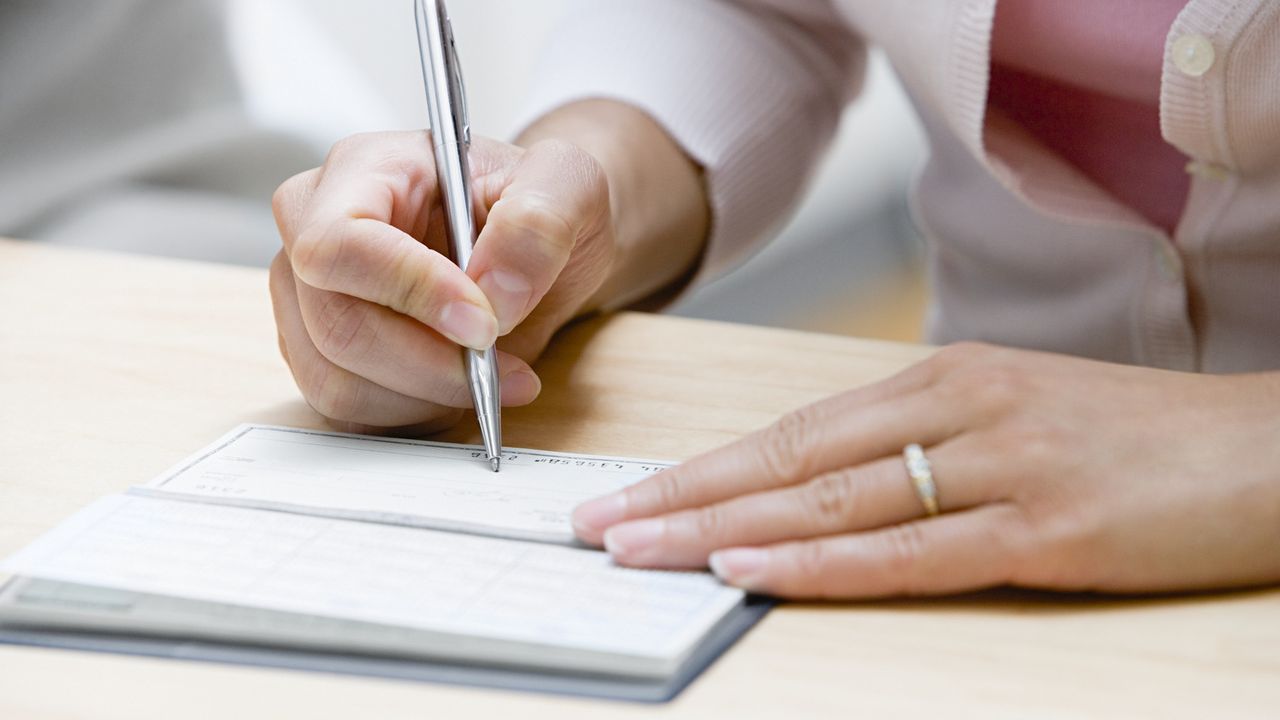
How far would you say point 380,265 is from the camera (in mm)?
551

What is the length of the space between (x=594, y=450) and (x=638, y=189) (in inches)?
11.5

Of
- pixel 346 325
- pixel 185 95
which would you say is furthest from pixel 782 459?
pixel 185 95

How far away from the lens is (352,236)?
21.6 inches

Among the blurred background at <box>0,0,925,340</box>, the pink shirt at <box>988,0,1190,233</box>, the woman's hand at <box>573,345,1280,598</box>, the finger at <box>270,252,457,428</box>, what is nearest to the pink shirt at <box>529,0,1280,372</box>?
the pink shirt at <box>988,0,1190,233</box>

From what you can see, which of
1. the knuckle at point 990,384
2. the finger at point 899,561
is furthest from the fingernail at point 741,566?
the knuckle at point 990,384

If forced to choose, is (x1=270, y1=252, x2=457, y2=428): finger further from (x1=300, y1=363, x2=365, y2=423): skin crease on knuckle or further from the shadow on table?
the shadow on table

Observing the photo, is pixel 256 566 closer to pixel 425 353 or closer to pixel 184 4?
pixel 425 353

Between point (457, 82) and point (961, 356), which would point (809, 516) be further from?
point (457, 82)

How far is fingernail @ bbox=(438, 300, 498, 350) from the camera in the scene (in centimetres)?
56

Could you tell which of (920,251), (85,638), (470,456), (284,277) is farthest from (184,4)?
(920,251)

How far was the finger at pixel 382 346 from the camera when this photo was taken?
583mm

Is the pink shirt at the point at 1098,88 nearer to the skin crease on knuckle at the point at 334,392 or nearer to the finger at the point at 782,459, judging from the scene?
the finger at the point at 782,459

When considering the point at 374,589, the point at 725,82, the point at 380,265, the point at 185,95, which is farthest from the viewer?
the point at 185,95

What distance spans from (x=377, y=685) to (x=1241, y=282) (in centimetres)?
60
